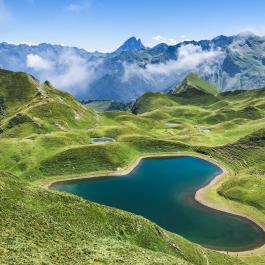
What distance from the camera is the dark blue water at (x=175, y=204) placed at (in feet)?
412

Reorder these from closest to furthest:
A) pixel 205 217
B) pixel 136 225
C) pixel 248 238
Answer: pixel 136 225
pixel 248 238
pixel 205 217

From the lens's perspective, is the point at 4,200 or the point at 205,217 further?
the point at 205,217

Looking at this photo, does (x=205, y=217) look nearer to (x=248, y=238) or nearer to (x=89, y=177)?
(x=248, y=238)

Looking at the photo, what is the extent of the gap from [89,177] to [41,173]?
74.6ft

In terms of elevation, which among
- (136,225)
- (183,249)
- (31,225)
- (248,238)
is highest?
(31,225)

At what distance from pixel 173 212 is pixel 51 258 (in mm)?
85162

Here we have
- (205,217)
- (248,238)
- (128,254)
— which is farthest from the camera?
(205,217)

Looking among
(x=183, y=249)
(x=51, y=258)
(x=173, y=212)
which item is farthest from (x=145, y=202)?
(x=51, y=258)

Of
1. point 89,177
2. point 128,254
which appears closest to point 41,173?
point 89,177

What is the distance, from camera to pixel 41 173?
649 ft

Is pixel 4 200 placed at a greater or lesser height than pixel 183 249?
greater

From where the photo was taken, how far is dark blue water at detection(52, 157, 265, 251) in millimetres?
125625

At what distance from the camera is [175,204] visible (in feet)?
502

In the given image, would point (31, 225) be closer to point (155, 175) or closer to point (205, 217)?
point (205, 217)
